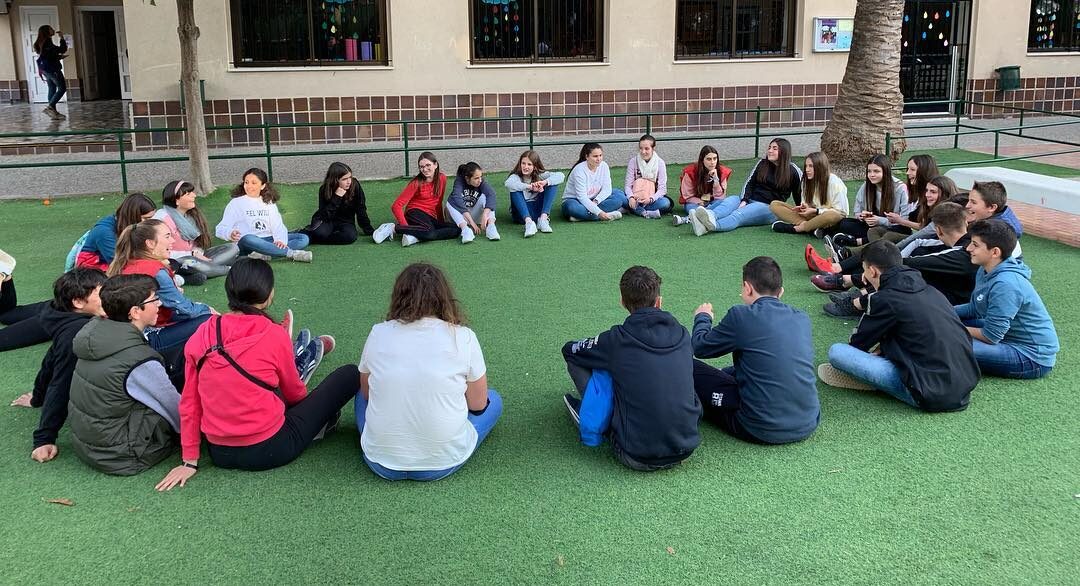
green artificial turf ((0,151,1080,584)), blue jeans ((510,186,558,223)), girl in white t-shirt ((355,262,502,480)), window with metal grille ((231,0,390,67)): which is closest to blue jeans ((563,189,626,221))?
blue jeans ((510,186,558,223))

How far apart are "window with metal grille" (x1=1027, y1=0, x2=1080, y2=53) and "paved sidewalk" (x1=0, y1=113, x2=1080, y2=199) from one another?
9.74 ft

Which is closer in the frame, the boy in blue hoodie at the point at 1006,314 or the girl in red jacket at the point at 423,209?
the boy in blue hoodie at the point at 1006,314

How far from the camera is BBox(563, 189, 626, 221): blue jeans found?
1083cm

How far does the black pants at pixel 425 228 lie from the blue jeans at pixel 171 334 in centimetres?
390

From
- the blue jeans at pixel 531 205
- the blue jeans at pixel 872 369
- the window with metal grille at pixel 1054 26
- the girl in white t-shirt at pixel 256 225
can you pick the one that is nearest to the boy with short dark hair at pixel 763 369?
the blue jeans at pixel 872 369

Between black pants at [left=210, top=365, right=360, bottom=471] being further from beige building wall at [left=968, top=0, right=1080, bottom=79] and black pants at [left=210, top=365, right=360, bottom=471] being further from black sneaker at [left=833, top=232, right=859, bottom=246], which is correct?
beige building wall at [left=968, top=0, right=1080, bottom=79]

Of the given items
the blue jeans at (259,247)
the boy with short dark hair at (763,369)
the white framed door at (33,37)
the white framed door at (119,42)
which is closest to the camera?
the boy with short dark hair at (763,369)

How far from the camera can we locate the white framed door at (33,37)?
21625 millimetres

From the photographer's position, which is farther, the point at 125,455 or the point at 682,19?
the point at 682,19

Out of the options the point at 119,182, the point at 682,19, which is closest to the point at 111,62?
the point at 119,182

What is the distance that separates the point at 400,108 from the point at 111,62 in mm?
11734

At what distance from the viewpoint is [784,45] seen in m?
18.0

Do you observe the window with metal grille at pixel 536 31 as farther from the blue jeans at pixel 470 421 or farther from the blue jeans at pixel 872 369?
the blue jeans at pixel 470 421

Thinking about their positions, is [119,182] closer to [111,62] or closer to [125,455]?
[125,455]
